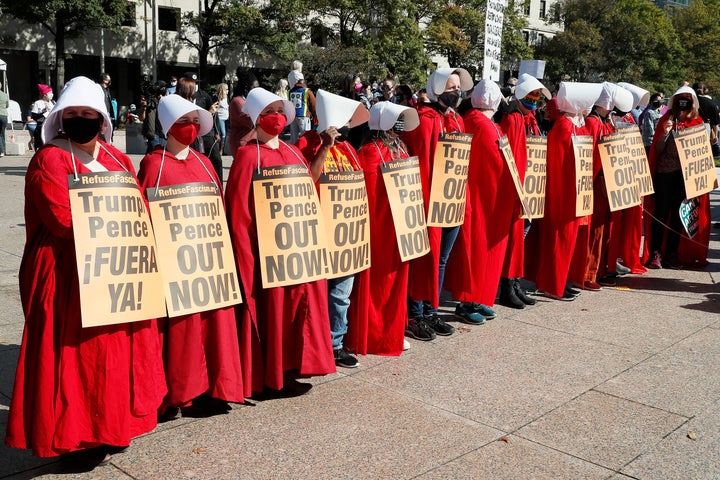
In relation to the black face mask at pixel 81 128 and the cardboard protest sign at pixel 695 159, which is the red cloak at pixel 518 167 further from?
the black face mask at pixel 81 128

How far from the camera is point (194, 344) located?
4.30m

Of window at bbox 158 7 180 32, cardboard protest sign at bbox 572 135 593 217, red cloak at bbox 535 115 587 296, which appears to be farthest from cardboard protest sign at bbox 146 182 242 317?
window at bbox 158 7 180 32

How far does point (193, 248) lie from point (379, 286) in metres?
1.78

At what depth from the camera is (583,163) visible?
7359 mm

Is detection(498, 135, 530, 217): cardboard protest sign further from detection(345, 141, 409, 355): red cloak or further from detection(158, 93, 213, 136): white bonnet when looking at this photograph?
detection(158, 93, 213, 136): white bonnet

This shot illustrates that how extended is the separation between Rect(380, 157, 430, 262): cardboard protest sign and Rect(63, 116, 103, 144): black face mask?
2.23 meters

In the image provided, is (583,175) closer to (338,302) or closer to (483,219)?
(483,219)

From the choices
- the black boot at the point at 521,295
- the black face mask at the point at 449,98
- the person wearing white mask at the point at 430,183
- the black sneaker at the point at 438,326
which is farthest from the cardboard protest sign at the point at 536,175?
the black sneaker at the point at 438,326

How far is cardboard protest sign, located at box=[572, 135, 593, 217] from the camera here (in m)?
7.27

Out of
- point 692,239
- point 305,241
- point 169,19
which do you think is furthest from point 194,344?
point 169,19

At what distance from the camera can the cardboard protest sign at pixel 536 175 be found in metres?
7.00

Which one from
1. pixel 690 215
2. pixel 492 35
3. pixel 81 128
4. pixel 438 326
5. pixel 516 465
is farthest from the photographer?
pixel 492 35

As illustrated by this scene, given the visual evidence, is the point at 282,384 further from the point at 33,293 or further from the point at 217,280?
the point at 33,293

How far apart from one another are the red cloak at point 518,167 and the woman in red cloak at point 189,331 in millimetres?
3128
